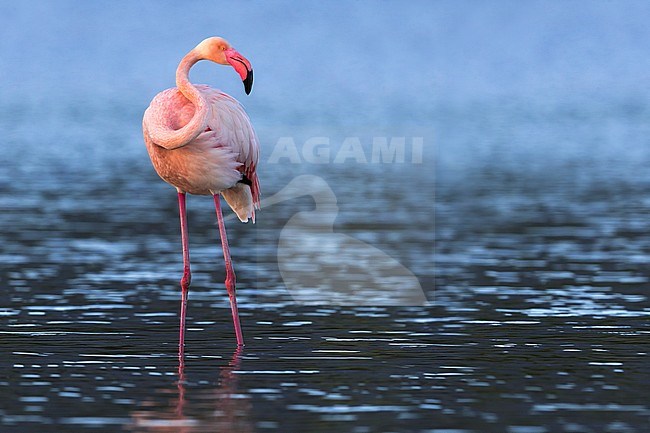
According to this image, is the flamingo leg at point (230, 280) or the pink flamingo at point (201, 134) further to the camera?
the flamingo leg at point (230, 280)

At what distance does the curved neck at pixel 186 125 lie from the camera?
13320 mm

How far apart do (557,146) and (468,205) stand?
31011mm

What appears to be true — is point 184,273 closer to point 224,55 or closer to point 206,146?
point 206,146

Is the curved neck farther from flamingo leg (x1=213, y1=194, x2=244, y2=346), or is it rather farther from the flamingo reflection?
the flamingo reflection

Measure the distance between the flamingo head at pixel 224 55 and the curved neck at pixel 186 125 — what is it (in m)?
0.16

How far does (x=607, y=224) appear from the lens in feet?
79.7

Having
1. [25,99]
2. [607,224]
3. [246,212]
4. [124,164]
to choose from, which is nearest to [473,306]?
[246,212]

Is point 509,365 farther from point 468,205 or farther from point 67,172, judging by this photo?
point 67,172

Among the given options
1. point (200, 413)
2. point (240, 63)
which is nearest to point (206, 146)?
Answer: point (240, 63)

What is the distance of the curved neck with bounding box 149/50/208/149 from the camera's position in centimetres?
1332

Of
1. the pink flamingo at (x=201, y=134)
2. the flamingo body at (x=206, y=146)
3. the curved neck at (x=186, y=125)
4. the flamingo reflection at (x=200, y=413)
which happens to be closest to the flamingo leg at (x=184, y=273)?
the pink flamingo at (x=201, y=134)

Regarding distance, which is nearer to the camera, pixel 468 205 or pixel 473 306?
pixel 473 306

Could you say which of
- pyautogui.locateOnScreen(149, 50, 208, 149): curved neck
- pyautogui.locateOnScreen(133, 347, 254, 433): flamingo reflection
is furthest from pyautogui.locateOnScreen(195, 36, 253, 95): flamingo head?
pyautogui.locateOnScreen(133, 347, 254, 433): flamingo reflection

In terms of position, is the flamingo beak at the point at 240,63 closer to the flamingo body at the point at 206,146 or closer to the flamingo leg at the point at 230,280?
the flamingo body at the point at 206,146
